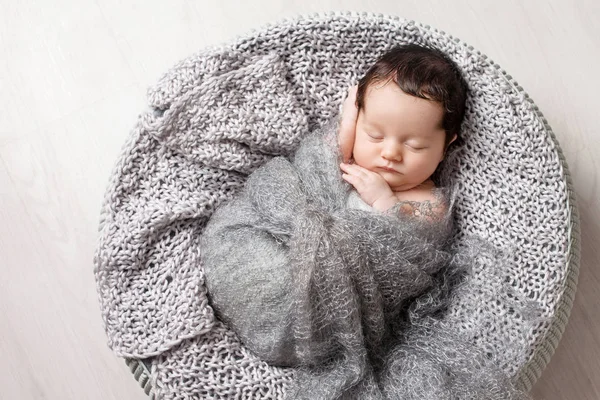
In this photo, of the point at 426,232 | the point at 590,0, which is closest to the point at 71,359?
the point at 426,232

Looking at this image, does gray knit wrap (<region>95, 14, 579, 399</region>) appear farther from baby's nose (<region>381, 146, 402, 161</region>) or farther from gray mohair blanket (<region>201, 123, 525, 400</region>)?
baby's nose (<region>381, 146, 402, 161</region>)

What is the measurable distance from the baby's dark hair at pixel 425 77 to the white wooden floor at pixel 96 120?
31 centimetres

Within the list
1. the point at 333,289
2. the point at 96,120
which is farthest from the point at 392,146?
the point at 96,120

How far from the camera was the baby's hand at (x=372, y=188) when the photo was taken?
1.11 m

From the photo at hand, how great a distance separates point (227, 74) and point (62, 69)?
0.44 metres

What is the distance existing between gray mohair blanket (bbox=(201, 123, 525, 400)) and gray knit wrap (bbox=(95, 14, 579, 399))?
5cm

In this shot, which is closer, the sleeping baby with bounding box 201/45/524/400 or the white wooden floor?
the sleeping baby with bounding box 201/45/524/400

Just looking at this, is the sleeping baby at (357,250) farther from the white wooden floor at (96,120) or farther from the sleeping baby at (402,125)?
the white wooden floor at (96,120)

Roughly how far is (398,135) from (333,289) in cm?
29

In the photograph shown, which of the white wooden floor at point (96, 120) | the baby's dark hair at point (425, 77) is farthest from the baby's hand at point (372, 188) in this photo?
the white wooden floor at point (96, 120)

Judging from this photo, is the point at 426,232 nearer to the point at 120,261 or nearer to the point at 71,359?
the point at 120,261

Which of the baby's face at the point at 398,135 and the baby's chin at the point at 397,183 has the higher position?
the baby's face at the point at 398,135

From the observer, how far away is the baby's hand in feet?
3.63

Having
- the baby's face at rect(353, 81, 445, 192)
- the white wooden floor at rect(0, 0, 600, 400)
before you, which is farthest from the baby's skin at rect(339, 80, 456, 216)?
the white wooden floor at rect(0, 0, 600, 400)
